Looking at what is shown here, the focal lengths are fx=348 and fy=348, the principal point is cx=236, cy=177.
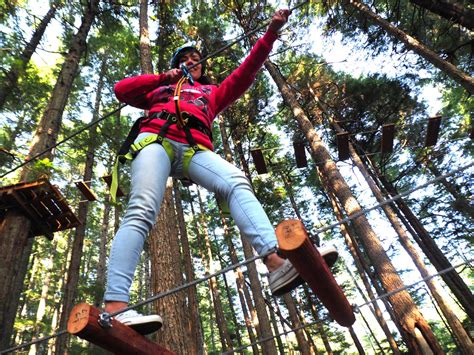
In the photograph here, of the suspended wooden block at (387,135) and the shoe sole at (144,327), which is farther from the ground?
the suspended wooden block at (387,135)

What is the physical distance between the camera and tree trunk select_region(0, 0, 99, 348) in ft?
12.0

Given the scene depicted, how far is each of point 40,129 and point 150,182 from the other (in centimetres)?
432

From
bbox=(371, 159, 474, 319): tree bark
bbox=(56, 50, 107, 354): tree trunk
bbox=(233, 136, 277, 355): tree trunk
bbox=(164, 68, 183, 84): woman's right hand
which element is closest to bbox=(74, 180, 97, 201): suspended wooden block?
bbox=(56, 50, 107, 354): tree trunk

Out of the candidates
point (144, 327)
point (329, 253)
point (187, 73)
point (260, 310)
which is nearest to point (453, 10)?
point (187, 73)

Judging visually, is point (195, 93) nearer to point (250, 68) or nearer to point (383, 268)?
point (250, 68)

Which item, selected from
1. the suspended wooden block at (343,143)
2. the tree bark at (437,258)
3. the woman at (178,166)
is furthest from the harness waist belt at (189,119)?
the tree bark at (437,258)

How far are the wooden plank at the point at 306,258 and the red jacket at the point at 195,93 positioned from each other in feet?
2.89

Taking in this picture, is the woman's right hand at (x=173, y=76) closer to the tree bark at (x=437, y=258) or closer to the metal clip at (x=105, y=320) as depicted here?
the metal clip at (x=105, y=320)

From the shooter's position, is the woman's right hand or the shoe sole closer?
the shoe sole

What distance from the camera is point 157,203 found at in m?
1.80

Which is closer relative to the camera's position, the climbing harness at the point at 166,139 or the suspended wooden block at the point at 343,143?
the climbing harness at the point at 166,139

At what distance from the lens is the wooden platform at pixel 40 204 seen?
3.95 meters

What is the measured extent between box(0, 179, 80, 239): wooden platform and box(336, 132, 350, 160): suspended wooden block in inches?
214

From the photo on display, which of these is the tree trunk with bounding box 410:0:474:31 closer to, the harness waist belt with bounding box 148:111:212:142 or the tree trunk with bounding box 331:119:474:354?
the harness waist belt with bounding box 148:111:212:142
